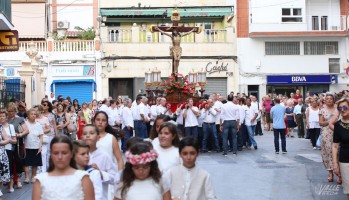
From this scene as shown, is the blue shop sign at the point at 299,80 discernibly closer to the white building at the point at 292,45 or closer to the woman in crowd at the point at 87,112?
the white building at the point at 292,45

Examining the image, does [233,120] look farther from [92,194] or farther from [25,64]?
[92,194]

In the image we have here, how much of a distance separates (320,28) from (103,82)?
14111 millimetres

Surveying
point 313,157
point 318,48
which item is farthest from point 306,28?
point 313,157

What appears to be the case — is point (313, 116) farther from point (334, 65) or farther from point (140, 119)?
point (334, 65)

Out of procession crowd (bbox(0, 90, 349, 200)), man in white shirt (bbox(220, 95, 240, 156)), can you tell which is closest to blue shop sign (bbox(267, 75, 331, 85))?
procession crowd (bbox(0, 90, 349, 200))

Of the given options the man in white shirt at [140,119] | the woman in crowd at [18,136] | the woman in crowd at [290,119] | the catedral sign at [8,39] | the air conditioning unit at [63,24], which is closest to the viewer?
the woman in crowd at [18,136]

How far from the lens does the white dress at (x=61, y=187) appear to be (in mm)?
6012

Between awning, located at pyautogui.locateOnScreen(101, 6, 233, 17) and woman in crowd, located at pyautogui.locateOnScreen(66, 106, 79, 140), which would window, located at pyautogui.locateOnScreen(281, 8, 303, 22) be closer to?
awning, located at pyautogui.locateOnScreen(101, 6, 233, 17)

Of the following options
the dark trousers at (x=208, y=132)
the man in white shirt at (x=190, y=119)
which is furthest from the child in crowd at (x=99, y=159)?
the dark trousers at (x=208, y=132)

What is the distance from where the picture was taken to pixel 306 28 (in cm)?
4325

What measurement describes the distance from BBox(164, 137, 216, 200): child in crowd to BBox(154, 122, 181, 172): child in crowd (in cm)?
94

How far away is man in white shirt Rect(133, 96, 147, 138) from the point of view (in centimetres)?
2267

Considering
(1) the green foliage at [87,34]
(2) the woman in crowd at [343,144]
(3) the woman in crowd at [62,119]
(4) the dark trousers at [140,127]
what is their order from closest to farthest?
(2) the woman in crowd at [343,144]
(3) the woman in crowd at [62,119]
(4) the dark trousers at [140,127]
(1) the green foliage at [87,34]

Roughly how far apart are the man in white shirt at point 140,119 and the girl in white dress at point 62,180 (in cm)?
1639
